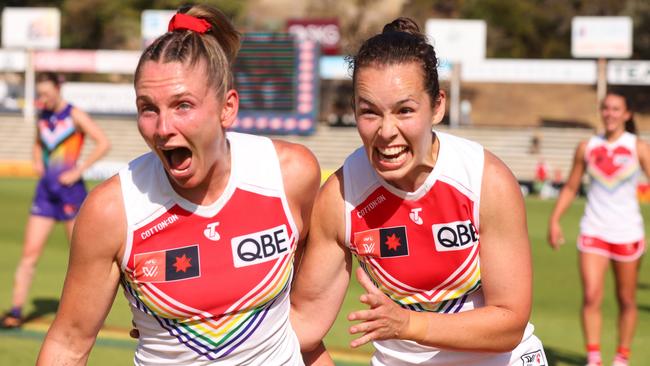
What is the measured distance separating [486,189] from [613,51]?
33106 millimetres

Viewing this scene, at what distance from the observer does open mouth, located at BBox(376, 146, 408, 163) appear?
3.46 meters

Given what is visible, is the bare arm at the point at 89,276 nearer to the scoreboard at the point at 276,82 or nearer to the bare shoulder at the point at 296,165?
the bare shoulder at the point at 296,165

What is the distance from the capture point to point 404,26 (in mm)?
3898

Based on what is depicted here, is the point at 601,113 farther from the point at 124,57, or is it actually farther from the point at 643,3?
the point at 643,3

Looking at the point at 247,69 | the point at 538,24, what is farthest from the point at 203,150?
the point at 538,24

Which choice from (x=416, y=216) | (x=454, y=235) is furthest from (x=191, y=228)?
(x=454, y=235)

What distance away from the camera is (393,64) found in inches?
137

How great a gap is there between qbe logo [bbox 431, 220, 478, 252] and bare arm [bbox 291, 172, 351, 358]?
1.26ft

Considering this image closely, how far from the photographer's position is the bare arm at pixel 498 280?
3.46 meters

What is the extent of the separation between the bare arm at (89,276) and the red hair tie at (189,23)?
607 millimetres

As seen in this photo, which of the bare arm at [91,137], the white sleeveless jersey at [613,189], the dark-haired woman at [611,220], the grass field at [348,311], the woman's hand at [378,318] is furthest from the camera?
the bare arm at [91,137]

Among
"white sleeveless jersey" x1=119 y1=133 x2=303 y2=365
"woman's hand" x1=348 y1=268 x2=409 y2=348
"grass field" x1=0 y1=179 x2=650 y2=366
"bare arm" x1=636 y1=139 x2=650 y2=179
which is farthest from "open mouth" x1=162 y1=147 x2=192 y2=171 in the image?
"bare arm" x1=636 y1=139 x2=650 y2=179

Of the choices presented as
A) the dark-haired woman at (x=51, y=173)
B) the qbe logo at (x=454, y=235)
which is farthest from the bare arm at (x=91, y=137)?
the qbe logo at (x=454, y=235)

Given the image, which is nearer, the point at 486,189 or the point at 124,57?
the point at 486,189
